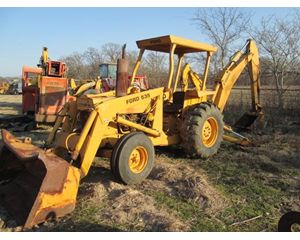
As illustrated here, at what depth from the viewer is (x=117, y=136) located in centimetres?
635

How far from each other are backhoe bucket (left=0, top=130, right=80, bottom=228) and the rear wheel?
2.86 ft

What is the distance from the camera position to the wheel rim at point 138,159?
6.04 m

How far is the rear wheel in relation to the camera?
570 centimetres

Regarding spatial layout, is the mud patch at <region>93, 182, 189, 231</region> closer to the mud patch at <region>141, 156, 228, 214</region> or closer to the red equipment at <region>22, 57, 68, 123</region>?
the mud patch at <region>141, 156, 228, 214</region>

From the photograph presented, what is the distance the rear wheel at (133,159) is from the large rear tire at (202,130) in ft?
4.47

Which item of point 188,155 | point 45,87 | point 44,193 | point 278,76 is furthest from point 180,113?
point 278,76

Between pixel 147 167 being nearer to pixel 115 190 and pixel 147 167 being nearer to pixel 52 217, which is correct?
pixel 115 190

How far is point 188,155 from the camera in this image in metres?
7.75

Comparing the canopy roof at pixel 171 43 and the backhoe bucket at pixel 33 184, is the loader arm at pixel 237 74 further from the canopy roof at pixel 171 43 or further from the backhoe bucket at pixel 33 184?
the backhoe bucket at pixel 33 184

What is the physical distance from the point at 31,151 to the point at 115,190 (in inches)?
52.7

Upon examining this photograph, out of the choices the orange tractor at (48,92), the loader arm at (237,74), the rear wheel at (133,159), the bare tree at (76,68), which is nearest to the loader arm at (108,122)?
the rear wheel at (133,159)

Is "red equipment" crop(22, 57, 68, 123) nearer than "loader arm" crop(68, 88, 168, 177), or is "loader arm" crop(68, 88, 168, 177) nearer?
"loader arm" crop(68, 88, 168, 177)

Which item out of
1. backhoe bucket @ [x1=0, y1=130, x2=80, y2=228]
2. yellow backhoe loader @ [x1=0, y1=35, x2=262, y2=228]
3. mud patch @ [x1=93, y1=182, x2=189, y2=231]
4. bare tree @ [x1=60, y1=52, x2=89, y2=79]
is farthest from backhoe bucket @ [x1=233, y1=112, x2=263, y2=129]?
bare tree @ [x1=60, y1=52, x2=89, y2=79]

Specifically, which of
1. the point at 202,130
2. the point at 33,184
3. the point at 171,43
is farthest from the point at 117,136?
the point at 171,43
